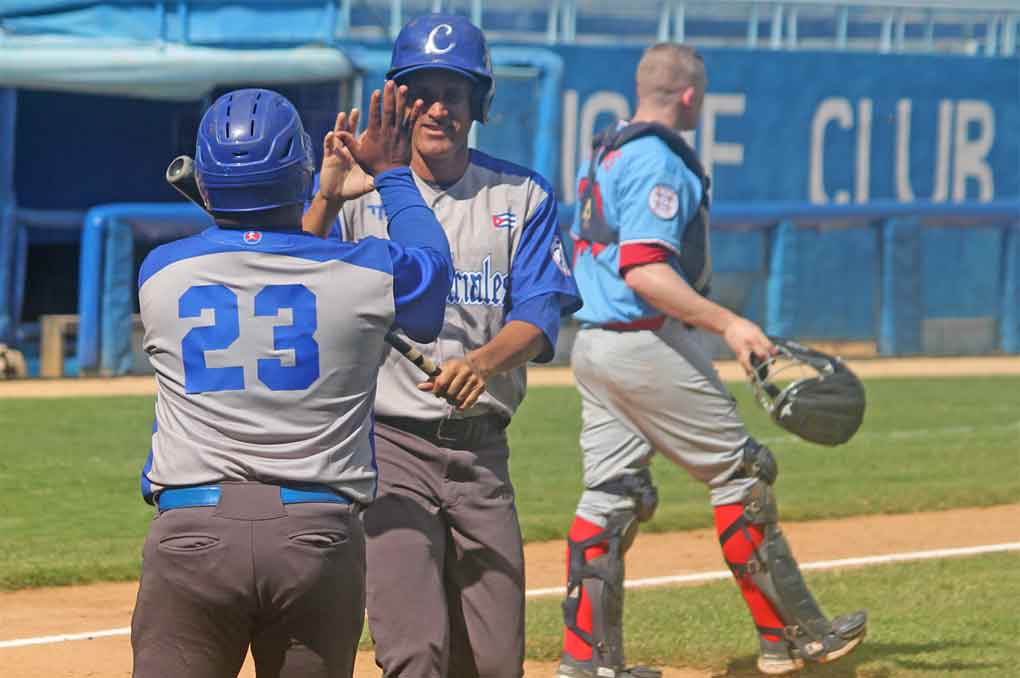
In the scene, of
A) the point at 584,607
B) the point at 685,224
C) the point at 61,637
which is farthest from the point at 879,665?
the point at 61,637

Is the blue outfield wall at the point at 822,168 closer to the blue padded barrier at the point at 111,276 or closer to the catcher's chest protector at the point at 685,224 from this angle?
the blue padded barrier at the point at 111,276

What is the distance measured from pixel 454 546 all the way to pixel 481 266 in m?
0.77

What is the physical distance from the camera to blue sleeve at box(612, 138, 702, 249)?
604 centimetres

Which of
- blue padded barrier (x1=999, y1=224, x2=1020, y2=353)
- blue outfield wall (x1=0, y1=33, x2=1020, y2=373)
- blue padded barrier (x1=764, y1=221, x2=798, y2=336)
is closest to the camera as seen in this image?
blue outfield wall (x1=0, y1=33, x2=1020, y2=373)

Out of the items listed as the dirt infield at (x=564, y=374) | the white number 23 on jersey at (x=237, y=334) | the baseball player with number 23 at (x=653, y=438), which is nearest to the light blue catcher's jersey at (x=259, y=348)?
the white number 23 on jersey at (x=237, y=334)

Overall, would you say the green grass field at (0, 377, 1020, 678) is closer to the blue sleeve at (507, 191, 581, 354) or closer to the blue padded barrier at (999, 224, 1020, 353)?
the blue sleeve at (507, 191, 581, 354)

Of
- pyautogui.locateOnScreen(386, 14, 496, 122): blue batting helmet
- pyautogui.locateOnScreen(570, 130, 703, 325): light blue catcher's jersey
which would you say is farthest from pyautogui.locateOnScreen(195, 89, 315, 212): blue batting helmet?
pyautogui.locateOnScreen(570, 130, 703, 325): light blue catcher's jersey

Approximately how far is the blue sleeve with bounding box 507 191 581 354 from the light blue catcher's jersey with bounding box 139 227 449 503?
99 cm

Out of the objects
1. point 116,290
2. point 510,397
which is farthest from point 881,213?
point 510,397

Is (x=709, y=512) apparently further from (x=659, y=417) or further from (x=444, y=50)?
(x=444, y=50)

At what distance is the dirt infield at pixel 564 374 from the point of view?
15.7 m

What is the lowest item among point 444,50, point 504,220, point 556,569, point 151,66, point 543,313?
point 556,569

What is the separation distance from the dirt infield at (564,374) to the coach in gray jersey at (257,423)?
1186 cm

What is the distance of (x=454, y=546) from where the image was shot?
16.0ft
